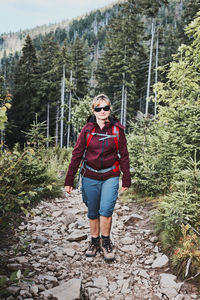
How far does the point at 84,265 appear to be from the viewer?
11.3ft

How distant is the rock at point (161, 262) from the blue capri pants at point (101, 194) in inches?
38.3

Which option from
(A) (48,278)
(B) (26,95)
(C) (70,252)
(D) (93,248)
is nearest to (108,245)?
(D) (93,248)

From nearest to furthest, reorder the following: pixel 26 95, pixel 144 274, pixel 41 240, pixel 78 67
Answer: pixel 144 274
pixel 41 240
pixel 78 67
pixel 26 95

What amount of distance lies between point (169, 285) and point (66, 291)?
1.27 meters

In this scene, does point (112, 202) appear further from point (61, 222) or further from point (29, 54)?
point (29, 54)

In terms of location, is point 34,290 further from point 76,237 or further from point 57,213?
point 57,213

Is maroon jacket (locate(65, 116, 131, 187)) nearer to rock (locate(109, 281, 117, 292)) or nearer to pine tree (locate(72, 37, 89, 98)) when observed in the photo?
rock (locate(109, 281, 117, 292))

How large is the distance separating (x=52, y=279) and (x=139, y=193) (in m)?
4.33

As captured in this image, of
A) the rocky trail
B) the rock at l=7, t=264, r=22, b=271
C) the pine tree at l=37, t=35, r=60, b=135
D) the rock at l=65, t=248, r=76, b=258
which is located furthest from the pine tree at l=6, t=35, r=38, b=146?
the rock at l=7, t=264, r=22, b=271

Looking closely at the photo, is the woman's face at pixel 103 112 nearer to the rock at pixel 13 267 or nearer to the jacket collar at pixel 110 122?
the jacket collar at pixel 110 122

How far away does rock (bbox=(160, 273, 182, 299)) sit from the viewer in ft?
8.95

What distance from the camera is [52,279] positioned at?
9.64 ft

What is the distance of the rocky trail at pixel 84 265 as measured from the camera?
272 centimetres

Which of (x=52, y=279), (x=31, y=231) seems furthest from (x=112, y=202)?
(x=31, y=231)
